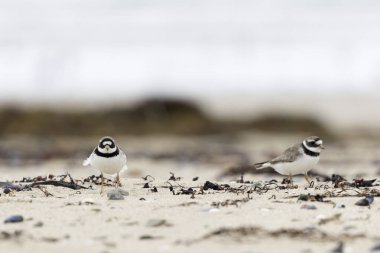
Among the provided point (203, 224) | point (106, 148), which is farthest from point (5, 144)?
point (203, 224)

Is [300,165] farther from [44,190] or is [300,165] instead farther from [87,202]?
[87,202]

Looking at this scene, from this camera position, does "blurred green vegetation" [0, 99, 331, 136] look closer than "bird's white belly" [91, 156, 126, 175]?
No

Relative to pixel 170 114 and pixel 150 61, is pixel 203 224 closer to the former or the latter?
pixel 170 114

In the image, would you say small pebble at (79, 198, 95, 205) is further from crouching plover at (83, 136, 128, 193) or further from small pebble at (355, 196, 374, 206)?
small pebble at (355, 196, 374, 206)

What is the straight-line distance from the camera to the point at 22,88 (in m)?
38.5

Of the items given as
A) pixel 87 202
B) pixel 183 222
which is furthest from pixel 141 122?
pixel 183 222

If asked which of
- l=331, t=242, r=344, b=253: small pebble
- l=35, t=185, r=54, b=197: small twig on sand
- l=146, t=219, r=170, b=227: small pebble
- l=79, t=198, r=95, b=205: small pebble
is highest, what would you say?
l=35, t=185, r=54, b=197: small twig on sand

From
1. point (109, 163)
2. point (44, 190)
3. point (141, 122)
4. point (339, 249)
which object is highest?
point (141, 122)

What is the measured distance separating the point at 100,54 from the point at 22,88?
31.3 ft

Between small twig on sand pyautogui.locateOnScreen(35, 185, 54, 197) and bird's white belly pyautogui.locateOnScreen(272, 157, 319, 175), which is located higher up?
bird's white belly pyautogui.locateOnScreen(272, 157, 319, 175)

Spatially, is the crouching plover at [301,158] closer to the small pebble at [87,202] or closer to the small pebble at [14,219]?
the small pebble at [87,202]

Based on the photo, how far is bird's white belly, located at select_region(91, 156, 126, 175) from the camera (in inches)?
300

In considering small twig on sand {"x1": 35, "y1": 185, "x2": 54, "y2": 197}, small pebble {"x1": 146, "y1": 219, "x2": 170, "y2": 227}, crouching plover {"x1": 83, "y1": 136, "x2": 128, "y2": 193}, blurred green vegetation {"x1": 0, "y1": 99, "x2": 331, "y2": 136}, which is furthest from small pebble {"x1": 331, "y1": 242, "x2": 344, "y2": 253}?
blurred green vegetation {"x1": 0, "y1": 99, "x2": 331, "y2": 136}

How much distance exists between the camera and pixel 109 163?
7621mm
